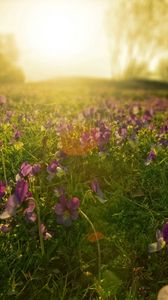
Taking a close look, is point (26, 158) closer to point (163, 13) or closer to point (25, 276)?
point (25, 276)

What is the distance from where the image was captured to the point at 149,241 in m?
2.94

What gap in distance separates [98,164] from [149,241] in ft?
3.31

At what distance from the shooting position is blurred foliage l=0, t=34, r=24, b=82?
45069mm

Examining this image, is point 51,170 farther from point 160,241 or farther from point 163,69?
point 163,69

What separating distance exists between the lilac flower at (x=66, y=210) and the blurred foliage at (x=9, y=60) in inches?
1595

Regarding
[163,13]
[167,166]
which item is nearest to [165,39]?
→ [163,13]

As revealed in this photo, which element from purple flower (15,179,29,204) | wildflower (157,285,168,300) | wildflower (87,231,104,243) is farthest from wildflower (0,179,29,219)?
wildflower (157,285,168,300)

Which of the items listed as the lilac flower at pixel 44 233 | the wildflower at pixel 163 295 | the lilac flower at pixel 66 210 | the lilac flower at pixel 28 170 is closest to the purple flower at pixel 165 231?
the wildflower at pixel 163 295

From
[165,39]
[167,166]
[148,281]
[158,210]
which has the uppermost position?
[165,39]

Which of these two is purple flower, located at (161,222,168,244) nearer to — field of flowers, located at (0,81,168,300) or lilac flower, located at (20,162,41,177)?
field of flowers, located at (0,81,168,300)

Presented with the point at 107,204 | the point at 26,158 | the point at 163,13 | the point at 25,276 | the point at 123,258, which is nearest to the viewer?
the point at 25,276

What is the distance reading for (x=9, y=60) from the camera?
50.9 meters

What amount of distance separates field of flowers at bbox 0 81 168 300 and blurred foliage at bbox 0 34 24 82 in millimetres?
39422

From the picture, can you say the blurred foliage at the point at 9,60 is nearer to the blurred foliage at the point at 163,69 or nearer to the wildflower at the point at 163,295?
the blurred foliage at the point at 163,69
